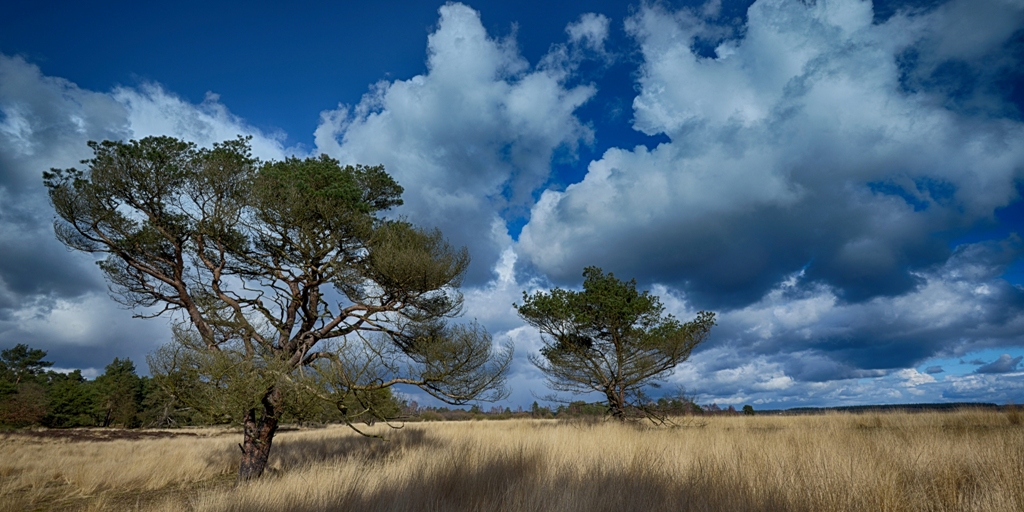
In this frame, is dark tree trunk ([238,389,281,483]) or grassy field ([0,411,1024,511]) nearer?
grassy field ([0,411,1024,511])

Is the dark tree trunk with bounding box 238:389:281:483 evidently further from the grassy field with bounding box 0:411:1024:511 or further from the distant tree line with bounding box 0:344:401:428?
the distant tree line with bounding box 0:344:401:428

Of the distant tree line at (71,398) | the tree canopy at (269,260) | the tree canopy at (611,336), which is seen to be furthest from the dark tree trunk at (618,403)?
the distant tree line at (71,398)

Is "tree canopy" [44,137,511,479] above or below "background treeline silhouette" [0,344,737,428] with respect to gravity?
above

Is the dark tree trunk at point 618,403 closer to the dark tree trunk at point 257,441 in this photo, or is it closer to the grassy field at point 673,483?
the grassy field at point 673,483

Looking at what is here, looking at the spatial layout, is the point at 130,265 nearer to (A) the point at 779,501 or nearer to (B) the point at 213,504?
(B) the point at 213,504

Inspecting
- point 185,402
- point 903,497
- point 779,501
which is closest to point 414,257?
point 185,402

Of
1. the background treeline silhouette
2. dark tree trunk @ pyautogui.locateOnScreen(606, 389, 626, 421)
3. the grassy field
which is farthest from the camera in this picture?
the background treeline silhouette

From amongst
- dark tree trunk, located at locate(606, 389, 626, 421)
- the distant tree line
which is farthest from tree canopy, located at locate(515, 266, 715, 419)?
the distant tree line

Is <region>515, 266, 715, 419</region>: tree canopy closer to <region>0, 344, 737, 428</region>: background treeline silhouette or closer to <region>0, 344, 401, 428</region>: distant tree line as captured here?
<region>0, 344, 737, 428</region>: background treeline silhouette

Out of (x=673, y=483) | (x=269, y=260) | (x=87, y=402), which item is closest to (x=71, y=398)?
(x=87, y=402)

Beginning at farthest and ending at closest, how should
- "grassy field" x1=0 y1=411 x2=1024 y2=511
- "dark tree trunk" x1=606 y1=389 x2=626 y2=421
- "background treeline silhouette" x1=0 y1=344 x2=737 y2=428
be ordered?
1. "background treeline silhouette" x1=0 y1=344 x2=737 y2=428
2. "dark tree trunk" x1=606 y1=389 x2=626 y2=421
3. "grassy field" x1=0 y1=411 x2=1024 y2=511

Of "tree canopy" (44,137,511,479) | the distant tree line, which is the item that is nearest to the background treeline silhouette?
the distant tree line

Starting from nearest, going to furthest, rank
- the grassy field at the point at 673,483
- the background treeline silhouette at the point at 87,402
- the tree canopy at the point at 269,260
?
the grassy field at the point at 673,483, the tree canopy at the point at 269,260, the background treeline silhouette at the point at 87,402

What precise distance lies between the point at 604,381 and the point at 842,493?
14215 millimetres
